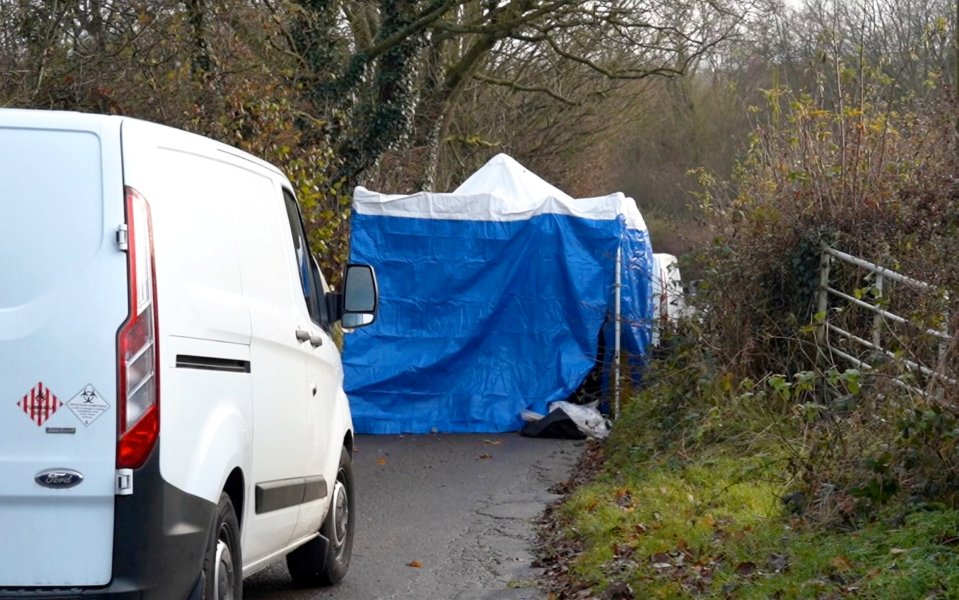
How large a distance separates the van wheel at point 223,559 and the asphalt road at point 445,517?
6.64ft

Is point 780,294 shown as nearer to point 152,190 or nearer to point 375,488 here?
point 375,488

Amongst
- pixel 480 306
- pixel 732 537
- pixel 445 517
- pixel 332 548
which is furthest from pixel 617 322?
Answer: pixel 332 548

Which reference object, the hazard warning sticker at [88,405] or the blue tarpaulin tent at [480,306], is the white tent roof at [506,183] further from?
the hazard warning sticker at [88,405]

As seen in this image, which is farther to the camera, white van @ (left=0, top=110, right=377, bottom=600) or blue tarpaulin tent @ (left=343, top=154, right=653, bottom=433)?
blue tarpaulin tent @ (left=343, top=154, right=653, bottom=433)

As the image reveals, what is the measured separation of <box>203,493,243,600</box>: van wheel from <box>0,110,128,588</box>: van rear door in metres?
0.55

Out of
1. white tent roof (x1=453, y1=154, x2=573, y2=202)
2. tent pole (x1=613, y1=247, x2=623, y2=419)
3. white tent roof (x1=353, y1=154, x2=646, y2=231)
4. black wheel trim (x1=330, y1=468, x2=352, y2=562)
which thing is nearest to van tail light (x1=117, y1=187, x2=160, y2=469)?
black wheel trim (x1=330, y1=468, x2=352, y2=562)

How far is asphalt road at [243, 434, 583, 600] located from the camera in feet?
23.5

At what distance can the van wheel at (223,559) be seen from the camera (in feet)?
14.8

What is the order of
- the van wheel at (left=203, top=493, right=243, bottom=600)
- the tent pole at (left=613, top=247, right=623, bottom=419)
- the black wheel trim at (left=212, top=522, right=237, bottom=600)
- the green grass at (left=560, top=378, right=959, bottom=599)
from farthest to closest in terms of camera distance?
the tent pole at (left=613, top=247, right=623, bottom=419) < the green grass at (left=560, top=378, right=959, bottom=599) < the black wheel trim at (left=212, top=522, right=237, bottom=600) < the van wheel at (left=203, top=493, right=243, bottom=600)

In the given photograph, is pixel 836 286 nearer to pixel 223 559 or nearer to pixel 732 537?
pixel 732 537

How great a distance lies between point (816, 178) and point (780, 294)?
1072mm

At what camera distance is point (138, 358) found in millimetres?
4094

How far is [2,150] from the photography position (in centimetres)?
423

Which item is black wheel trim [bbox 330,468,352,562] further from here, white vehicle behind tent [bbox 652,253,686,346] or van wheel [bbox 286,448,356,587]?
white vehicle behind tent [bbox 652,253,686,346]
